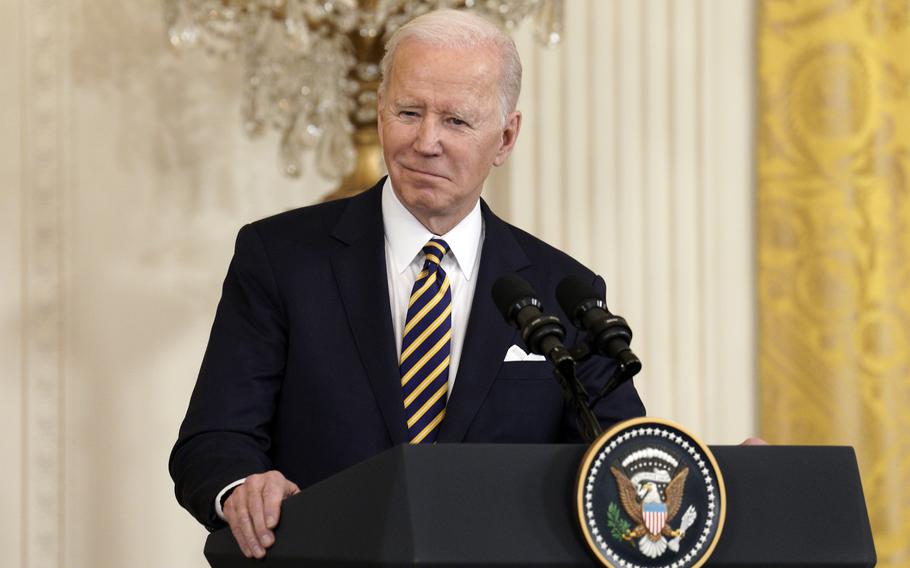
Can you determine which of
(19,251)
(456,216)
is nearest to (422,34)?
(456,216)

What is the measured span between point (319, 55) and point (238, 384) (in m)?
1.80

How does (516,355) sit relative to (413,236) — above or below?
below

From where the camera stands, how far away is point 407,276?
227cm

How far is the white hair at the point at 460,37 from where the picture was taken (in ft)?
7.06

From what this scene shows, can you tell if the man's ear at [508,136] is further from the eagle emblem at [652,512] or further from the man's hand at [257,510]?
the eagle emblem at [652,512]

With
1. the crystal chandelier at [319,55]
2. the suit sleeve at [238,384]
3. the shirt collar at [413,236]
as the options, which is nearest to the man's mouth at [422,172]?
the shirt collar at [413,236]

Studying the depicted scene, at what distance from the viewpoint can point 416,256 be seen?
7.45 feet

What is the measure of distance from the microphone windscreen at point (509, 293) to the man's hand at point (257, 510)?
0.32 meters

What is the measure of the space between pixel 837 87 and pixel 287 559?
9.04 ft

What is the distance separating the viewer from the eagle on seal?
1.50m

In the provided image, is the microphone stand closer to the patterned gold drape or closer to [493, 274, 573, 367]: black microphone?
[493, 274, 573, 367]: black microphone

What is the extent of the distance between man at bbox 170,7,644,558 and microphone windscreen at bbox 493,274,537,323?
1.39ft

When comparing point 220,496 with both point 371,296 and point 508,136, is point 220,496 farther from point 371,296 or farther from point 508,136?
point 508,136

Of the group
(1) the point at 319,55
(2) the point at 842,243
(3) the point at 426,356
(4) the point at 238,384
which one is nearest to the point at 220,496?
(4) the point at 238,384
